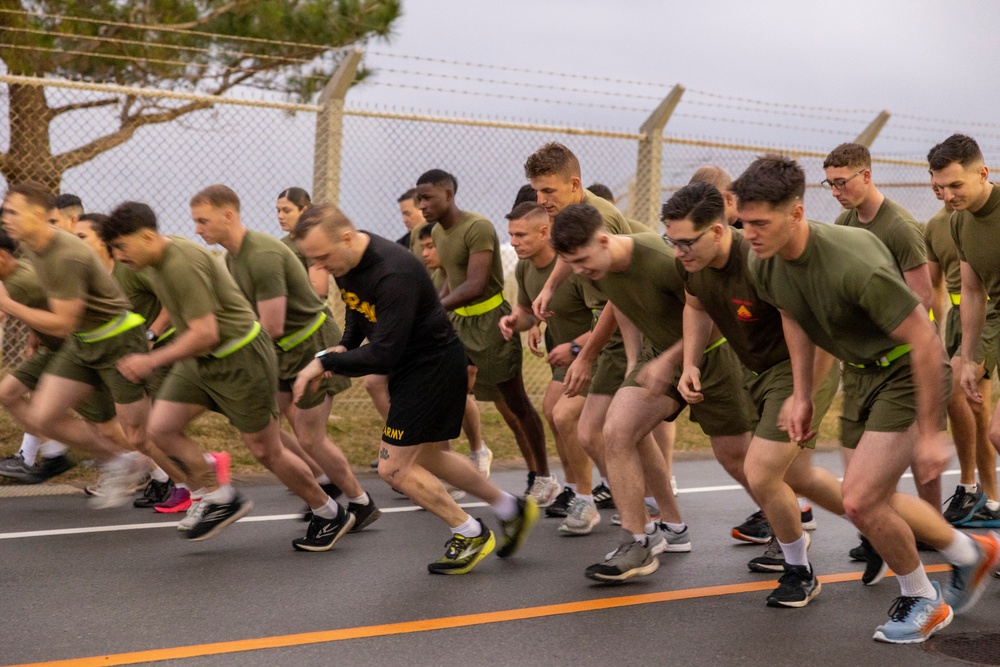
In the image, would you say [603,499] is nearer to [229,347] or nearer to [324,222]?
[229,347]

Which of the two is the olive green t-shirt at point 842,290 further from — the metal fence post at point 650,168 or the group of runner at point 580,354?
the metal fence post at point 650,168

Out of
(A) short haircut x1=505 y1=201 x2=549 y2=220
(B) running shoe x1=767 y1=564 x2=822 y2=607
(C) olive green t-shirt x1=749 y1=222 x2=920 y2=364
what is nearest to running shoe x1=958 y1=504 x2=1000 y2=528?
(B) running shoe x1=767 y1=564 x2=822 y2=607

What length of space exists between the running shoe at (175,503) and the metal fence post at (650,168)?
6.06 metres

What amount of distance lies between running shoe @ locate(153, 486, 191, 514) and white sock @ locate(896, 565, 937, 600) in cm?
455

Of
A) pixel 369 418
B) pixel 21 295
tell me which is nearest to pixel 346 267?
pixel 21 295

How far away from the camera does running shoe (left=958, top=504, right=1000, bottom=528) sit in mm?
7309

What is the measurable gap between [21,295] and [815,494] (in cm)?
507

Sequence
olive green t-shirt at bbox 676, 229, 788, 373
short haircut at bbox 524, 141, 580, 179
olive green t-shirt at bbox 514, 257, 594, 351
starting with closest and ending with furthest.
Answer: olive green t-shirt at bbox 676, 229, 788, 373 < short haircut at bbox 524, 141, 580, 179 < olive green t-shirt at bbox 514, 257, 594, 351

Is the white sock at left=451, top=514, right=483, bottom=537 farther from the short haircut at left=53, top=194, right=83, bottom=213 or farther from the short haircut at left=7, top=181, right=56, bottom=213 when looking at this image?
the short haircut at left=53, top=194, right=83, bottom=213

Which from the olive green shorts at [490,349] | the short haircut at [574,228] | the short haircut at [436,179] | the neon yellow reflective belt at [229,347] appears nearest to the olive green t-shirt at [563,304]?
the olive green shorts at [490,349]

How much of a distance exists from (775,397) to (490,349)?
3.04 meters

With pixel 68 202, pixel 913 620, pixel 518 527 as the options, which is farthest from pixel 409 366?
pixel 68 202

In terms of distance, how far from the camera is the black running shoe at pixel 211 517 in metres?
6.46

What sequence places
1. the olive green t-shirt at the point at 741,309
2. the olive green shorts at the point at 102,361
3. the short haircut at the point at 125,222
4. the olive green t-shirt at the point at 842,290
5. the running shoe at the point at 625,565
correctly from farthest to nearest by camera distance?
the olive green shorts at the point at 102,361 → the short haircut at the point at 125,222 → the running shoe at the point at 625,565 → the olive green t-shirt at the point at 741,309 → the olive green t-shirt at the point at 842,290
